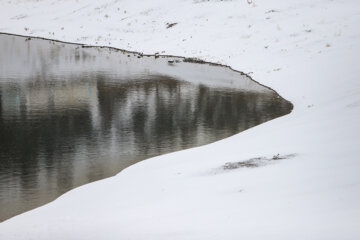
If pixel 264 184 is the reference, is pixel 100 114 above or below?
above

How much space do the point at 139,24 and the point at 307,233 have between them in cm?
4497

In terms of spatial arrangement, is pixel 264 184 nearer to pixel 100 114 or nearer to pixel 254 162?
pixel 254 162

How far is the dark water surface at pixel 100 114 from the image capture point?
14.5m

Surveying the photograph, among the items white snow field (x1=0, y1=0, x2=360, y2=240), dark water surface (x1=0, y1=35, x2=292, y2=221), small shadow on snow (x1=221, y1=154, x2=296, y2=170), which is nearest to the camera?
white snow field (x1=0, y1=0, x2=360, y2=240)

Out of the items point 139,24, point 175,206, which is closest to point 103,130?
point 175,206

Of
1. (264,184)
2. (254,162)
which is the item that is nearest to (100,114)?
(254,162)

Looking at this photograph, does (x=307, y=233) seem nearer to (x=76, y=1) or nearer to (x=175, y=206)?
(x=175, y=206)

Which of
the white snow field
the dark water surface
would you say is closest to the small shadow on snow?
the white snow field

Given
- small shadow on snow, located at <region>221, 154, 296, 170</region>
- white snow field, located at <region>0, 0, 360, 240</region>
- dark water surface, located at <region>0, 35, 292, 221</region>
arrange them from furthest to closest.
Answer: dark water surface, located at <region>0, 35, 292, 221</region>
small shadow on snow, located at <region>221, 154, 296, 170</region>
white snow field, located at <region>0, 0, 360, 240</region>

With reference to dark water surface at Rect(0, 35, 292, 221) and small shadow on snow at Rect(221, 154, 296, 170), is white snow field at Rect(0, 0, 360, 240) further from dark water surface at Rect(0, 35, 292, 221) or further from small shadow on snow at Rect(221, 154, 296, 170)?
dark water surface at Rect(0, 35, 292, 221)

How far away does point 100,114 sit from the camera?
72.7 ft

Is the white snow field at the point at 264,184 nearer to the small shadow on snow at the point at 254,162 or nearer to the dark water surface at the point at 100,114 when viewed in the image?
the small shadow on snow at the point at 254,162

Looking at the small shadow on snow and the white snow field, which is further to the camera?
the small shadow on snow

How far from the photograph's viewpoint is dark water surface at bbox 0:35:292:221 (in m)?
14.5
